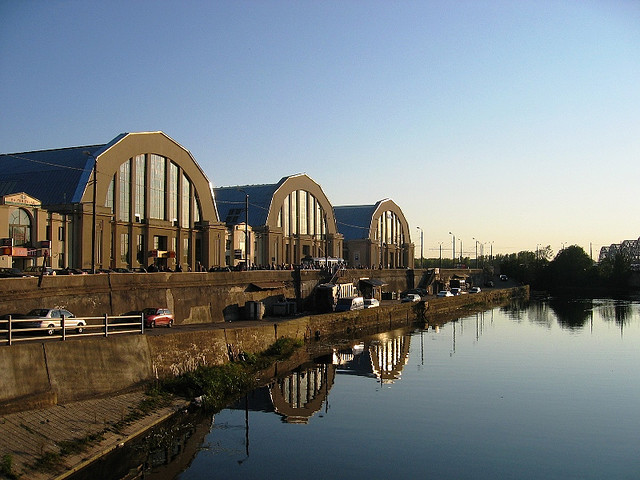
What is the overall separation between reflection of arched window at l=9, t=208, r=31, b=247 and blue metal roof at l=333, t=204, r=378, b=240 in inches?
2764

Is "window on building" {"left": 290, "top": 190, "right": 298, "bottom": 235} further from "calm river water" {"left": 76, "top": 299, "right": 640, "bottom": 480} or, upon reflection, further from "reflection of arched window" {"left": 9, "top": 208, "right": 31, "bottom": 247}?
"reflection of arched window" {"left": 9, "top": 208, "right": 31, "bottom": 247}

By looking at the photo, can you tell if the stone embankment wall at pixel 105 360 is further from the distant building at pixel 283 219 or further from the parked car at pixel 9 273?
the distant building at pixel 283 219

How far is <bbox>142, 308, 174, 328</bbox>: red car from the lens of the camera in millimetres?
36541

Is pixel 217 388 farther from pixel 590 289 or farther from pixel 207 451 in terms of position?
pixel 590 289

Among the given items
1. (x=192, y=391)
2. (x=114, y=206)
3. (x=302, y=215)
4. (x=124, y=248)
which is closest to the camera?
(x=192, y=391)

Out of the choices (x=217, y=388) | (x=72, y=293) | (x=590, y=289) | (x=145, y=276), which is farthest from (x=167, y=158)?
(x=590, y=289)

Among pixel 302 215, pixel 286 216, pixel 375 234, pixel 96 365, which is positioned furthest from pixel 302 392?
pixel 375 234

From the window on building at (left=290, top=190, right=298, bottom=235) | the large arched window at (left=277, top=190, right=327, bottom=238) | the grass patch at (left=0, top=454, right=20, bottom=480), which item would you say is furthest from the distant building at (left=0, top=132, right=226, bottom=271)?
the grass patch at (left=0, top=454, right=20, bottom=480)

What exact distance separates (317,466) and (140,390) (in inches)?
329

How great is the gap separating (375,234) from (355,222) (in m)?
4.43

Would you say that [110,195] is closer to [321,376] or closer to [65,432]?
[321,376]

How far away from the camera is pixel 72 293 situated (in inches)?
1310

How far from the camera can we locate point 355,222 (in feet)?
372

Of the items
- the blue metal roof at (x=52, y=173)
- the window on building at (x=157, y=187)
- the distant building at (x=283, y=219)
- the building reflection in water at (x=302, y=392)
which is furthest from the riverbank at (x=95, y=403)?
the distant building at (x=283, y=219)
